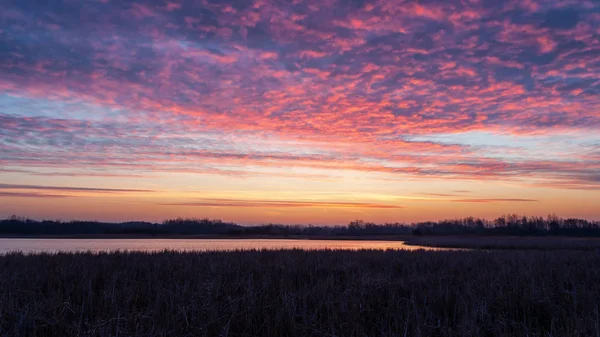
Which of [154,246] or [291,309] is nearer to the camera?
[291,309]

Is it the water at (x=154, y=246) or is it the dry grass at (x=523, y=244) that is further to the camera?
the dry grass at (x=523, y=244)

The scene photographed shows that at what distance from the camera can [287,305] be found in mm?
7125

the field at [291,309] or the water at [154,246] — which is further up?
the field at [291,309]

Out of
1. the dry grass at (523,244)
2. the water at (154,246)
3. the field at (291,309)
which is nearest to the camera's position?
the field at (291,309)

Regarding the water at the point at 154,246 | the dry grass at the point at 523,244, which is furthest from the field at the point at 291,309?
the dry grass at the point at 523,244

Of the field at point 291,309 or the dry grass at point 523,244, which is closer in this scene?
the field at point 291,309

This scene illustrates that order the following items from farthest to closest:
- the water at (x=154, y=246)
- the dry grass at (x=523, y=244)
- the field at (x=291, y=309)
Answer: the dry grass at (x=523, y=244)
the water at (x=154, y=246)
the field at (x=291, y=309)

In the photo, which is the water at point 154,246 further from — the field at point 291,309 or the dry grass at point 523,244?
the field at point 291,309

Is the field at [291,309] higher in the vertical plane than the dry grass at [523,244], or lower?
higher

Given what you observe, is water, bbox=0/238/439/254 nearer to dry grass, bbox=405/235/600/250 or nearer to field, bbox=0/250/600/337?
dry grass, bbox=405/235/600/250

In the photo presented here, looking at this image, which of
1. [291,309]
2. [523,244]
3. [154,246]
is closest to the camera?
[291,309]

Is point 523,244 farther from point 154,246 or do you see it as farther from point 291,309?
point 291,309

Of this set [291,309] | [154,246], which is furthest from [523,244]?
[291,309]

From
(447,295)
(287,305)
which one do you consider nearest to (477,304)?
(447,295)
